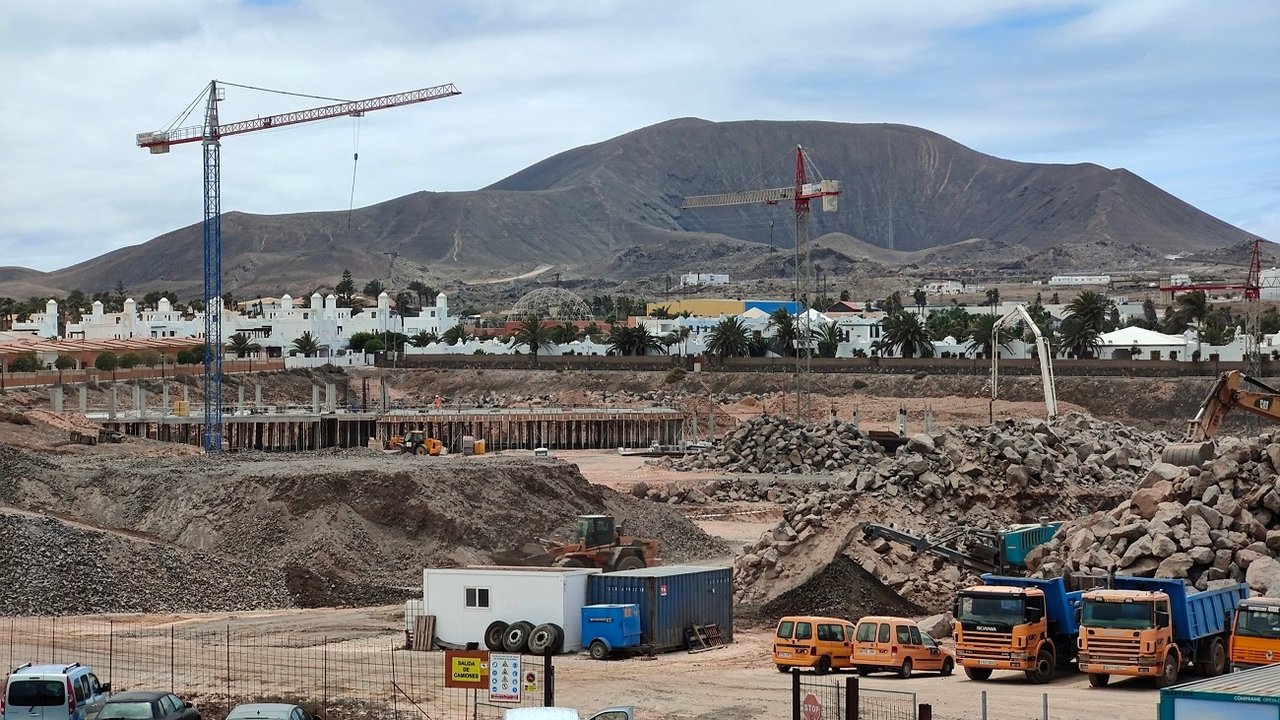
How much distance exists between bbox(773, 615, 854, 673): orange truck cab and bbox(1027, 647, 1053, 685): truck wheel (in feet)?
11.1

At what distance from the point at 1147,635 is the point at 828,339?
126 metres

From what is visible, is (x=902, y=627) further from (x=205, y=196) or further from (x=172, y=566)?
(x=205, y=196)

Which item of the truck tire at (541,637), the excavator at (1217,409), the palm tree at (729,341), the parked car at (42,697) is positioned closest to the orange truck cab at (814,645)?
the truck tire at (541,637)

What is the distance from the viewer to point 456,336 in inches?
7308

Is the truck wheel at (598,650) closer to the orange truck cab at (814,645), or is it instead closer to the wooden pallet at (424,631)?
the wooden pallet at (424,631)

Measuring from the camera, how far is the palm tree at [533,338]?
16188 cm

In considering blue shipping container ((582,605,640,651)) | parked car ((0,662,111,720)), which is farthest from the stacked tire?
parked car ((0,662,111,720))

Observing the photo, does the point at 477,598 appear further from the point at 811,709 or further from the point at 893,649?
the point at 811,709

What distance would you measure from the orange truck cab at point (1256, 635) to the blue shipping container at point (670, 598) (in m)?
11.8

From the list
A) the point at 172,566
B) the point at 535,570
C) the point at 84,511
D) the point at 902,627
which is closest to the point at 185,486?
the point at 84,511

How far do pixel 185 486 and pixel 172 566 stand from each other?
10682 millimetres

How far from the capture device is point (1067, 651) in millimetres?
30438

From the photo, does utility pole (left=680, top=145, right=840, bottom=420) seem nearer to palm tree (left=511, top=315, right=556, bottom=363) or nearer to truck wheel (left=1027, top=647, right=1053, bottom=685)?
palm tree (left=511, top=315, right=556, bottom=363)

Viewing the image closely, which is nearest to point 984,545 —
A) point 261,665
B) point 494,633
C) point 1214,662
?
point 1214,662
